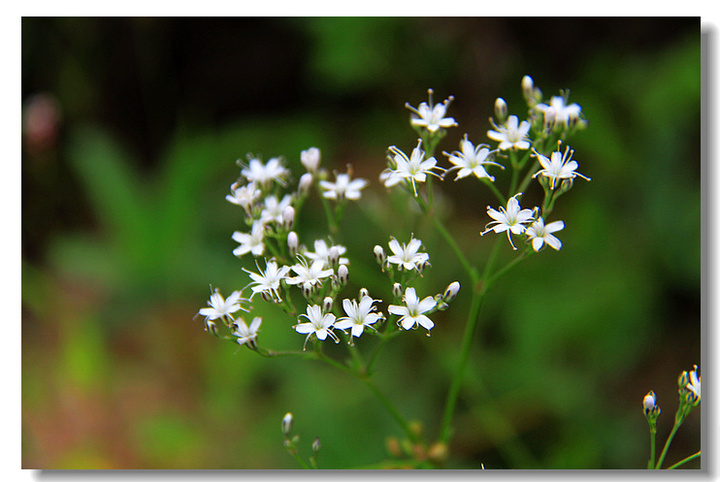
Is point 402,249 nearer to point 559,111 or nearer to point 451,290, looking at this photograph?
point 451,290

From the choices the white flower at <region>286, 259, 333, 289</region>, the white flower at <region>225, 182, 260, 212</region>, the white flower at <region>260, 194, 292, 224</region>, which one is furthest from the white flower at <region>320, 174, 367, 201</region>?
the white flower at <region>286, 259, 333, 289</region>

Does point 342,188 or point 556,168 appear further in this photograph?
point 342,188

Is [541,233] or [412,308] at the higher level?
[541,233]

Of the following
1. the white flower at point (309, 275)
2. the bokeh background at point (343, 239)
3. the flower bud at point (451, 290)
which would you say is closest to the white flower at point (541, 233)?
the flower bud at point (451, 290)

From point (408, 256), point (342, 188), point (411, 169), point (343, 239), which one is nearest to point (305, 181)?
point (342, 188)

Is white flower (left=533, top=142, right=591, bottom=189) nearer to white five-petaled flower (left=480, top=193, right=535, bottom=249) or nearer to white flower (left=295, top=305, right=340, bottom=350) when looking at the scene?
white five-petaled flower (left=480, top=193, right=535, bottom=249)

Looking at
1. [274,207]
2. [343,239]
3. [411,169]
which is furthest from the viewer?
[343,239]

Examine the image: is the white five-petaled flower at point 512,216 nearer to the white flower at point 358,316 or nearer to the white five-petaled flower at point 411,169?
the white five-petaled flower at point 411,169
